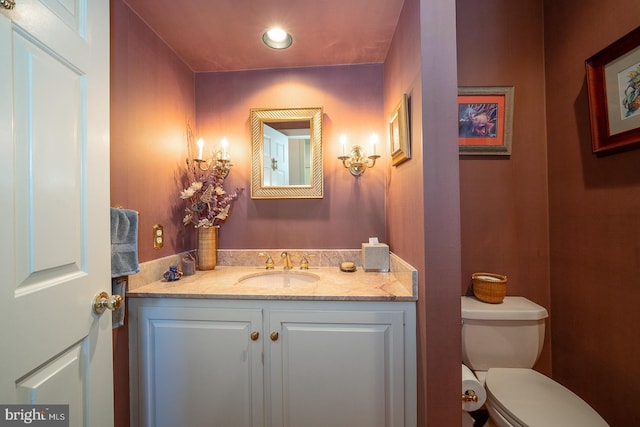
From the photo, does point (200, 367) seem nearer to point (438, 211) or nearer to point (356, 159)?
point (438, 211)

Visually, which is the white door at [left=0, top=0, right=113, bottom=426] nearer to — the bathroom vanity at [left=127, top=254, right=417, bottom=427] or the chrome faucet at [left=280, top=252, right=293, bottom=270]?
the bathroom vanity at [left=127, top=254, right=417, bottom=427]

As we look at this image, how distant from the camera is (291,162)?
5.40 feet

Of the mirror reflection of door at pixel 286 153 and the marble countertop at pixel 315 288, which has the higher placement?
the mirror reflection of door at pixel 286 153

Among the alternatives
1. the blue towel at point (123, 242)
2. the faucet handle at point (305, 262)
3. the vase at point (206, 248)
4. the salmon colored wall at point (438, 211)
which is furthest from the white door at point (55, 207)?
the salmon colored wall at point (438, 211)

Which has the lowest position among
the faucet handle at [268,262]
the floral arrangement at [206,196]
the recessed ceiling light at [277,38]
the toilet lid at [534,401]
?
the toilet lid at [534,401]

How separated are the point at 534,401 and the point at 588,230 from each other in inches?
32.6

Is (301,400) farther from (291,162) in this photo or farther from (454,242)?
(291,162)

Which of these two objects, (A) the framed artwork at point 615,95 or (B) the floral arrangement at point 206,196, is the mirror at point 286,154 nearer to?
(B) the floral arrangement at point 206,196

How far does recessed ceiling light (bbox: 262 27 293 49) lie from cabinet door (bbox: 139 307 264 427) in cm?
146

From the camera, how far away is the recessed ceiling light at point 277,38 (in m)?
1.33

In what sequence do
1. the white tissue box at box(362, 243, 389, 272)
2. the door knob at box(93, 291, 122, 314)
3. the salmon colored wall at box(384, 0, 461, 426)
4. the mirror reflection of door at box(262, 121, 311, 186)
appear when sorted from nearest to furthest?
1. the door knob at box(93, 291, 122, 314)
2. the salmon colored wall at box(384, 0, 461, 426)
3. the white tissue box at box(362, 243, 389, 272)
4. the mirror reflection of door at box(262, 121, 311, 186)

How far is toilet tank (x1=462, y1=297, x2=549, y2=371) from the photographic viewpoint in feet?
3.92

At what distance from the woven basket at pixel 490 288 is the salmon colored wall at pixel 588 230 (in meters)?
0.36

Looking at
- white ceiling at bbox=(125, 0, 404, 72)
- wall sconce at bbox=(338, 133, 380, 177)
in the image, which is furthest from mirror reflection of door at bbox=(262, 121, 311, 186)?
white ceiling at bbox=(125, 0, 404, 72)
